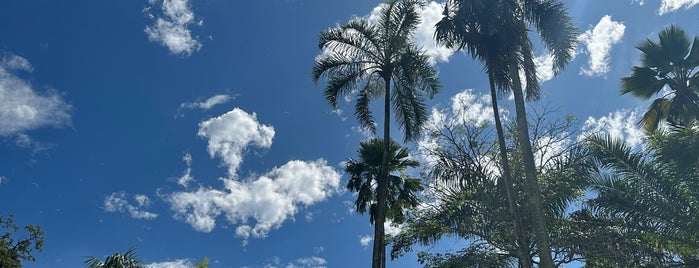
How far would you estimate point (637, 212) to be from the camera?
1658 centimetres

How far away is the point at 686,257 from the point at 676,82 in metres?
7.56

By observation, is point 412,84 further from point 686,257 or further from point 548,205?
point 686,257

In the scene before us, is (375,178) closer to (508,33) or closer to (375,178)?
(375,178)

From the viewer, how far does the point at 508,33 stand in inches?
649

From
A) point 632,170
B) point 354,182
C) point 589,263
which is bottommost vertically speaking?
point 589,263

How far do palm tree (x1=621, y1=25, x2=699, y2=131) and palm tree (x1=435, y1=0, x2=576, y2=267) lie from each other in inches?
260

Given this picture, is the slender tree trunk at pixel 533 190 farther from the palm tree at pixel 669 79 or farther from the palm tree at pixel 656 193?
the palm tree at pixel 669 79

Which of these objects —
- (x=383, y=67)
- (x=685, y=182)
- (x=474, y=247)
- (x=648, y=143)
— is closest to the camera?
(x=685, y=182)

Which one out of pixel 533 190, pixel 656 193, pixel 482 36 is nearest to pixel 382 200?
pixel 533 190

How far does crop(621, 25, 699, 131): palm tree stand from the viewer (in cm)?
1997

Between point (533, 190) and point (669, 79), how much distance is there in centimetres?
1202

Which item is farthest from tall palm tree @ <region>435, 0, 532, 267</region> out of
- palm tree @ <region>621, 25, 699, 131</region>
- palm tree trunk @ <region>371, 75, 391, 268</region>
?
palm tree @ <region>621, 25, 699, 131</region>

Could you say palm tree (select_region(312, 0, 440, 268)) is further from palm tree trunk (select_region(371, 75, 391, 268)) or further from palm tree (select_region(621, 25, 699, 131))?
palm tree (select_region(621, 25, 699, 131))

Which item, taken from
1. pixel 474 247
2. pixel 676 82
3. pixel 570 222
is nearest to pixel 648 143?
pixel 570 222
